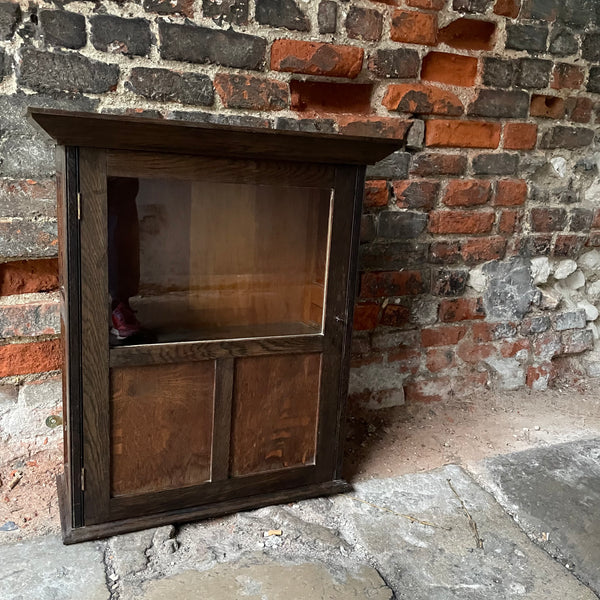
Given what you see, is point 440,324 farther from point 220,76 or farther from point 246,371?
point 220,76

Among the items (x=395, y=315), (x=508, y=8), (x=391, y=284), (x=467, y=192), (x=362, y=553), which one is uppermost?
(x=508, y=8)

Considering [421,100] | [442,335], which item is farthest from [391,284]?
[421,100]

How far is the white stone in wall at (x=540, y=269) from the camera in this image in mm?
2338

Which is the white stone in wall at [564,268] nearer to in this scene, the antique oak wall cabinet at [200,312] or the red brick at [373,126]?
the red brick at [373,126]

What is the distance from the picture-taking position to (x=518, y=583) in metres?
1.35

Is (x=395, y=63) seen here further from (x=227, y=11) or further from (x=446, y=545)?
(x=446, y=545)

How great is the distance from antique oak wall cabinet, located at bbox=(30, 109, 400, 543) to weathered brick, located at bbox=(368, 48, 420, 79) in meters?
0.59

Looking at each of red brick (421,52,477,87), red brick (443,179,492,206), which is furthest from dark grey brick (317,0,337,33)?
red brick (443,179,492,206)

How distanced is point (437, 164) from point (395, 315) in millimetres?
603

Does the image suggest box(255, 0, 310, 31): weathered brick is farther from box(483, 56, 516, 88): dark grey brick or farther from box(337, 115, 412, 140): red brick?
box(483, 56, 516, 88): dark grey brick

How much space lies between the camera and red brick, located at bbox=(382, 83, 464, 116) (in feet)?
6.37

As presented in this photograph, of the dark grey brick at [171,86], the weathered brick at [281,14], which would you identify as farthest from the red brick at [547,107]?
the dark grey brick at [171,86]

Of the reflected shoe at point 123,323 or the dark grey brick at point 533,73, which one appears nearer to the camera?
the reflected shoe at point 123,323

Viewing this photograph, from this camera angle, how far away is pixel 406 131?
1.99 meters
